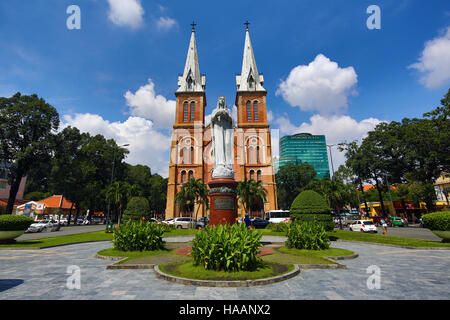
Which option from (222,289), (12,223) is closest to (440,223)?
(222,289)

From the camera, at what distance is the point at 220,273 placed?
5492mm

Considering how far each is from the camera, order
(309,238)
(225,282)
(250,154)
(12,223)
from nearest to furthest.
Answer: (225,282), (309,238), (12,223), (250,154)

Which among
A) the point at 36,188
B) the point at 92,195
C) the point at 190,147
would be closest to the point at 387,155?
the point at 190,147

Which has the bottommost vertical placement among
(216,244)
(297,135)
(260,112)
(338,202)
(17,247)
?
(17,247)

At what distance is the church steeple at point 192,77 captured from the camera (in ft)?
143

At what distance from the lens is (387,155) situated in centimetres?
3406

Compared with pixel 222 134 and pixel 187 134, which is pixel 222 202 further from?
pixel 187 134

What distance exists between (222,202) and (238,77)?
40.2 metres

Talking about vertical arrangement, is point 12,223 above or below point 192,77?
below

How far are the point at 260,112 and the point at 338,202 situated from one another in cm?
2029

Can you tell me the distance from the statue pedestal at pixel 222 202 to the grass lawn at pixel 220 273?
3837mm

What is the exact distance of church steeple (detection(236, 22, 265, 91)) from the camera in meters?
43.1

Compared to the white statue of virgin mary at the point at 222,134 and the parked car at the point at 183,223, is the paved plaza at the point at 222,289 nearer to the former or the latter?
the white statue of virgin mary at the point at 222,134
